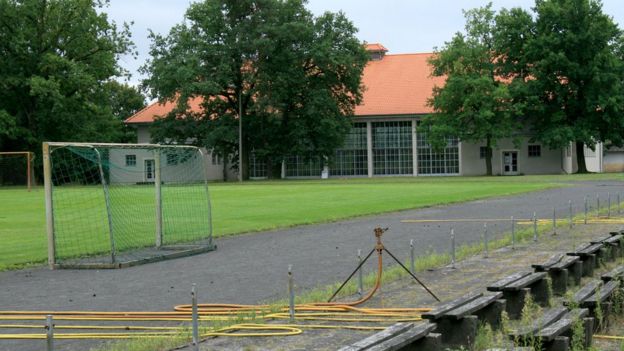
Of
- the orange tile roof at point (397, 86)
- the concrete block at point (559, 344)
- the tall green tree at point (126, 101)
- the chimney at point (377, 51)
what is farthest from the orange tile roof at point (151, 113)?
the concrete block at point (559, 344)

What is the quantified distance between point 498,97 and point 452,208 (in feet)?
133

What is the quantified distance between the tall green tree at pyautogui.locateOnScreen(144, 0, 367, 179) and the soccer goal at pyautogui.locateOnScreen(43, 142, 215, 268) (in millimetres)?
32564

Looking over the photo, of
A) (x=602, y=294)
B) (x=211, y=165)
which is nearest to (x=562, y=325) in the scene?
(x=602, y=294)

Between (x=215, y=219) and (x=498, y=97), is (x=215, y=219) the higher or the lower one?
the lower one

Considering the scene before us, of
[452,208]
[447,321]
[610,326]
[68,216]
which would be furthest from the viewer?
[68,216]

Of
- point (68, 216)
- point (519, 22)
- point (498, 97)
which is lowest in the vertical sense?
point (68, 216)

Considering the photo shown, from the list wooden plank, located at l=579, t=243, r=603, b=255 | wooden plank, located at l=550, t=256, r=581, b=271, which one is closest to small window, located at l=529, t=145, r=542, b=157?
wooden plank, located at l=579, t=243, r=603, b=255

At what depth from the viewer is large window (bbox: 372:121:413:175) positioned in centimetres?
7825

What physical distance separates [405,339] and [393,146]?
73.2 m

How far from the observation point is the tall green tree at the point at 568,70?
219 feet

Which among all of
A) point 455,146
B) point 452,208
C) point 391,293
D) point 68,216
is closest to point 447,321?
point 391,293

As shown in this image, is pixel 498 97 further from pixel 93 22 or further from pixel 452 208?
pixel 452 208

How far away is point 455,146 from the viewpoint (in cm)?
7725

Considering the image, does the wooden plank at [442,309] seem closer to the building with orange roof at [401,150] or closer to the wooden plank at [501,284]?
the wooden plank at [501,284]
